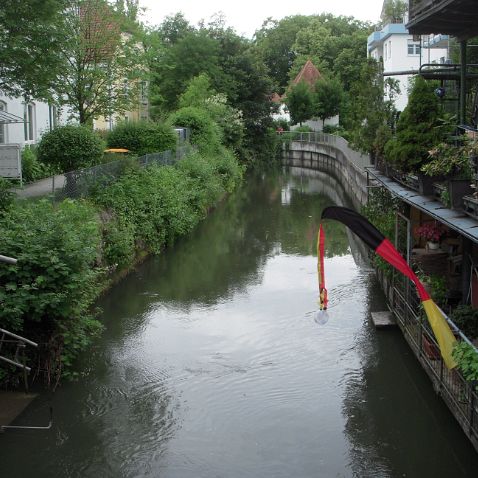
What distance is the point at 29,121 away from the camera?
2972 centimetres

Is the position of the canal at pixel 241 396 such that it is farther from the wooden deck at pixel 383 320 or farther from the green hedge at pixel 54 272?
the green hedge at pixel 54 272

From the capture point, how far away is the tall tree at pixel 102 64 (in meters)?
27.3

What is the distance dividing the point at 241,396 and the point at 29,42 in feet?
37.7

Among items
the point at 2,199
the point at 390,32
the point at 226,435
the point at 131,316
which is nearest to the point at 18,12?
the point at 2,199

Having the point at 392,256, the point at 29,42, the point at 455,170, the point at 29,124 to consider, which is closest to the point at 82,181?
the point at 29,42

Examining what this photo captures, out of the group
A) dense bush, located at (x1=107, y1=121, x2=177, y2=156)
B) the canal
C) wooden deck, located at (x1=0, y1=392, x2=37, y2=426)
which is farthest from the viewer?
dense bush, located at (x1=107, y1=121, x2=177, y2=156)

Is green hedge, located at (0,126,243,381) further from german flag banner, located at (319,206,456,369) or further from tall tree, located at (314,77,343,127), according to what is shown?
tall tree, located at (314,77,343,127)

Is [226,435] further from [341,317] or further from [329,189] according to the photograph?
[329,189]

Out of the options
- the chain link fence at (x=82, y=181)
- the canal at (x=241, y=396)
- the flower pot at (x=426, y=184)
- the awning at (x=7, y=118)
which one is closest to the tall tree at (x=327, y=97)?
the chain link fence at (x=82, y=181)

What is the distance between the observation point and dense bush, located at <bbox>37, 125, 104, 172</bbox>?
21734 mm

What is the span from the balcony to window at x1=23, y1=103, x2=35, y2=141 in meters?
17.6

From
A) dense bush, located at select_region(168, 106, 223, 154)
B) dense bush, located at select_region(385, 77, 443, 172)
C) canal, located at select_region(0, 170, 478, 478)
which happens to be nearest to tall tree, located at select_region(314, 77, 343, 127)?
dense bush, located at select_region(168, 106, 223, 154)

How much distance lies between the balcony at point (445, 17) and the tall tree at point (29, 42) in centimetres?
890

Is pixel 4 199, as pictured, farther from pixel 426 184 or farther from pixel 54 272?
pixel 426 184
